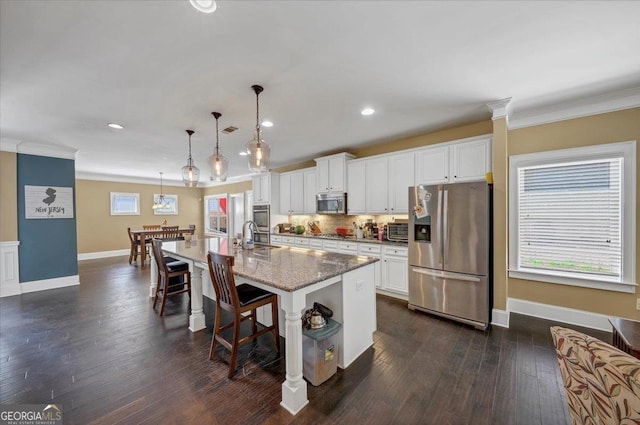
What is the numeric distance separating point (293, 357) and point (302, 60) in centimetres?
226

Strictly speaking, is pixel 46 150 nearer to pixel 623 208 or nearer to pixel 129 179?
pixel 129 179

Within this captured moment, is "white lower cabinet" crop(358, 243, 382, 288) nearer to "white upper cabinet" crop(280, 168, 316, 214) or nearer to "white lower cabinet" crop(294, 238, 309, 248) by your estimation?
"white lower cabinet" crop(294, 238, 309, 248)

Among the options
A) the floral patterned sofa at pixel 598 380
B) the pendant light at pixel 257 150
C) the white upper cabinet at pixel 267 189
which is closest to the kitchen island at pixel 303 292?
the pendant light at pixel 257 150

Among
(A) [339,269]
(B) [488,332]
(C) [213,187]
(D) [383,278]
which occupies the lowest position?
(B) [488,332]

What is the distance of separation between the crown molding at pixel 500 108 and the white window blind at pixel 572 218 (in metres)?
0.80

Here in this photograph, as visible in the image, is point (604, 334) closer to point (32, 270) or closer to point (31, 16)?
point (31, 16)

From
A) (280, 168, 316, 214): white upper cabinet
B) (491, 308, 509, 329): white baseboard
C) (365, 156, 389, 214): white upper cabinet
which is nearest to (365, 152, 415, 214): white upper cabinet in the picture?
(365, 156, 389, 214): white upper cabinet

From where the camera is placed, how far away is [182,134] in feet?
12.4

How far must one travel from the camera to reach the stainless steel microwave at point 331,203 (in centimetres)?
475

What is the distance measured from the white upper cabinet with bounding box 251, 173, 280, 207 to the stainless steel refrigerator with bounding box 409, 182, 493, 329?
3.66 metres

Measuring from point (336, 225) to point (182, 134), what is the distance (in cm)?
326

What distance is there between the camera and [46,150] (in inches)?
173

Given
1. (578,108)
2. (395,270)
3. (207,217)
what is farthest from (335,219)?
(207,217)

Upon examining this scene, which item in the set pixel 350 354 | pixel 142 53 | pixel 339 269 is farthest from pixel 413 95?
pixel 350 354
